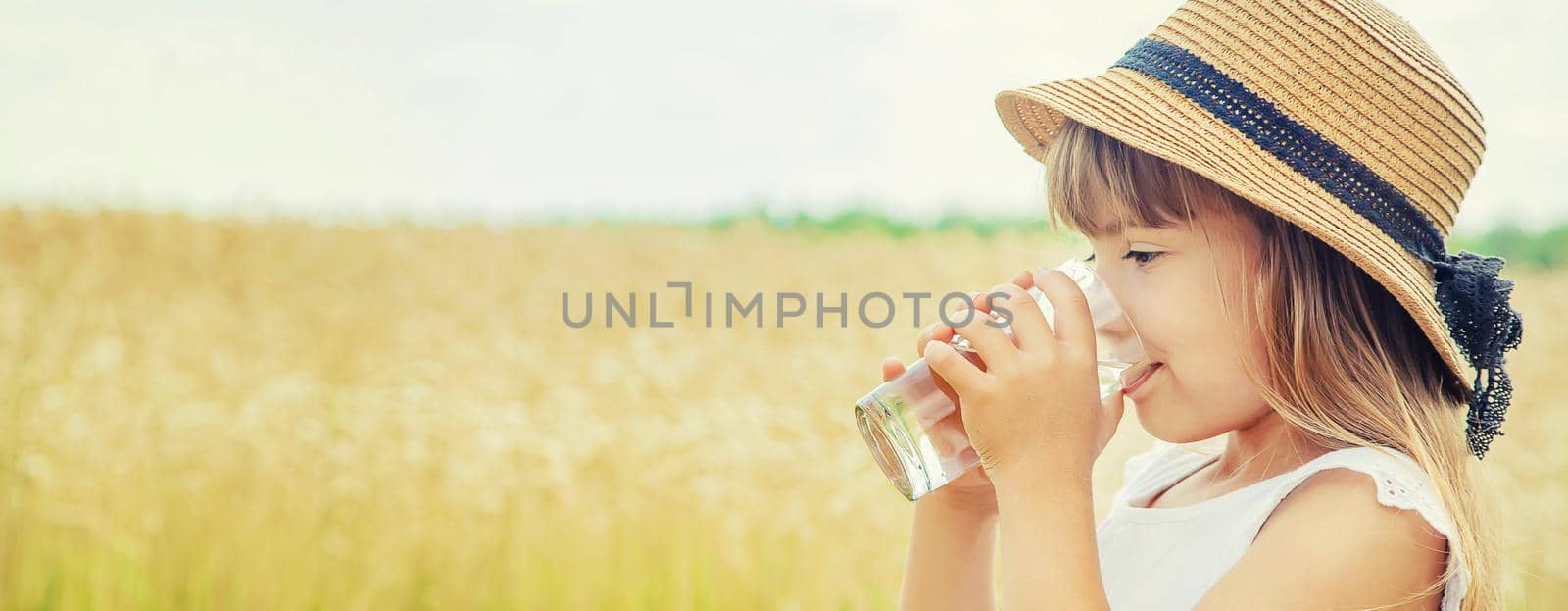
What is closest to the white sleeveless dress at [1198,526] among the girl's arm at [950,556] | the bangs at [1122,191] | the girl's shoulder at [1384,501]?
the girl's shoulder at [1384,501]

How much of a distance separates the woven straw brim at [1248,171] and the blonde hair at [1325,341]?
0.10 feet

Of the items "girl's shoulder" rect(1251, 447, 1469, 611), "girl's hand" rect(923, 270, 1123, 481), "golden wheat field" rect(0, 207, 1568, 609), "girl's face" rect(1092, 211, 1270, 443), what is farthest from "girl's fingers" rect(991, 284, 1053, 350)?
"golden wheat field" rect(0, 207, 1568, 609)

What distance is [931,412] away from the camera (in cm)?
98

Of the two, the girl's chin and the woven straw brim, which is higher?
the woven straw brim

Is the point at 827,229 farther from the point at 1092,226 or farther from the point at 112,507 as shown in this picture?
the point at 1092,226

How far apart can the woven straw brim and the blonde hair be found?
0.03 metres

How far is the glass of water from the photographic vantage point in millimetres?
947

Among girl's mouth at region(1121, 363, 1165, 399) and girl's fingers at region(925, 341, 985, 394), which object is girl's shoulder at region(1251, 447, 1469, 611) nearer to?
girl's mouth at region(1121, 363, 1165, 399)

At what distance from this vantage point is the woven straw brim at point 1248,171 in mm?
896

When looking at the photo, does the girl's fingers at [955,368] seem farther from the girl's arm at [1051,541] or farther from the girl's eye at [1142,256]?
the girl's eye at [1142,256]

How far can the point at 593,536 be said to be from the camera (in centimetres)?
233

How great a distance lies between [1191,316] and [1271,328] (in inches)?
3.1

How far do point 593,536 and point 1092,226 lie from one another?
5.27 ft

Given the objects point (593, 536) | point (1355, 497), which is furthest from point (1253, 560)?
point (593, 536)
